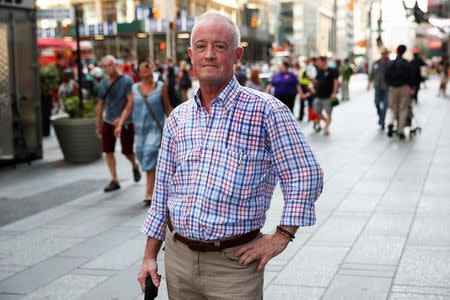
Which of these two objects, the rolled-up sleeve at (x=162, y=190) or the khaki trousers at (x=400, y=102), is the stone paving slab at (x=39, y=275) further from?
the khaki trousers at (x=400, y=102)

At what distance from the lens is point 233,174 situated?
2.57m

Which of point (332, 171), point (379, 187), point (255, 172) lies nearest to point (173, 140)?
point (255, 172)

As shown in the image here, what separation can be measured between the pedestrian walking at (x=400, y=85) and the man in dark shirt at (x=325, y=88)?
5.48ft

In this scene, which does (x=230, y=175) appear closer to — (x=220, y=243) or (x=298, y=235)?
(x=220, y=243)

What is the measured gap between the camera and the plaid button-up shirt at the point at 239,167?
257 cm

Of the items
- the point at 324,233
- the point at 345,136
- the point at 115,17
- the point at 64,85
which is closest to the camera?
the point at 324,233

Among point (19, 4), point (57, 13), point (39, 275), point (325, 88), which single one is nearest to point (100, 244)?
point (39, 275)

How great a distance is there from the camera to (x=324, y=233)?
6699 millimetres

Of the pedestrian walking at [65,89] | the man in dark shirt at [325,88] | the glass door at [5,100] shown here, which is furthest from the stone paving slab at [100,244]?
the pedestrian walking at [65,89]

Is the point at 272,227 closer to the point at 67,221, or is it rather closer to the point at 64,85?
the point at 67,221

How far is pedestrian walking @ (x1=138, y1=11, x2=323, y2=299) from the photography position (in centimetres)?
257

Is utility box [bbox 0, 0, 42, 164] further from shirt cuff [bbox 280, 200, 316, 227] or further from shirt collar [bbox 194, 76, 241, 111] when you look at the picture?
shirt cuff [bbox 280, 200, 316, 227]

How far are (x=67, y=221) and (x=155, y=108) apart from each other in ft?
5.37

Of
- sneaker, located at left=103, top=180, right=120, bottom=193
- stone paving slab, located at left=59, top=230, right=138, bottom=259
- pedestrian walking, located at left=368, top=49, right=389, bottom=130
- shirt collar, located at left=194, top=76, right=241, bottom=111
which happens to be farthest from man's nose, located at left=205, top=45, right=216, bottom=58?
pedestrian walking, located at left=368, top=49, right=389, bottom=130
